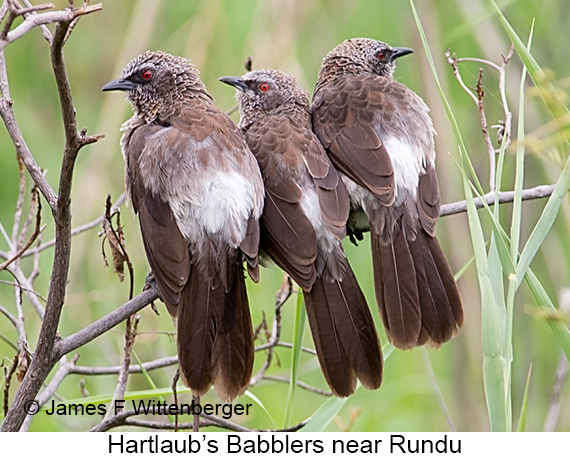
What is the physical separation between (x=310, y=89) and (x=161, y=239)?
209cm

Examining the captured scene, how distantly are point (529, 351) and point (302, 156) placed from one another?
2063mm

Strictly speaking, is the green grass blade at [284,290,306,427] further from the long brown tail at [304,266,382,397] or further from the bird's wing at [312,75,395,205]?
the bird's wing at [312,75,395,205]

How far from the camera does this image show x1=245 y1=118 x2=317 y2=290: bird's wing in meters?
3.27

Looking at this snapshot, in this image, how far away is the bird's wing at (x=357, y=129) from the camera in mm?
3518

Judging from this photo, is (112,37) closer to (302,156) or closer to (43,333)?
(302,156)

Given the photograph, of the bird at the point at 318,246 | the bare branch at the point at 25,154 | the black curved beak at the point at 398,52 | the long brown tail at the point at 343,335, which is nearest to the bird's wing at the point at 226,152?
the bird at the point at 318,246

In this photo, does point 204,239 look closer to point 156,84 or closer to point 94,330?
point 94,330

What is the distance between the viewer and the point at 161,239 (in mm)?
3256

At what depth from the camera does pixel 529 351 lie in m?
4.72

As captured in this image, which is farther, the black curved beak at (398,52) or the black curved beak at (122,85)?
the black curved beak at (398,52)

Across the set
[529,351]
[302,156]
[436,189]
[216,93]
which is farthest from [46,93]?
[529,351]

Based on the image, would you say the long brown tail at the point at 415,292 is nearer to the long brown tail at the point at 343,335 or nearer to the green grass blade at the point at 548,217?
the long brown tail at the point at 343,335

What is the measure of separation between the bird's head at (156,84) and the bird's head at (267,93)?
309 mm

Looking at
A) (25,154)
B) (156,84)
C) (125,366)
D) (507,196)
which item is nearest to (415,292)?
(507,196)
